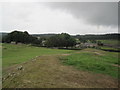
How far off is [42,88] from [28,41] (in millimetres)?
73201

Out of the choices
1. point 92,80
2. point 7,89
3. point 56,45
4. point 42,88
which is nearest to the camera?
point 42,88

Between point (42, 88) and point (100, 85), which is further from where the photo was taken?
point (100, 85)

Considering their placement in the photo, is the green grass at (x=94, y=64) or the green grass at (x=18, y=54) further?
the green grass at (x=18, y=54)

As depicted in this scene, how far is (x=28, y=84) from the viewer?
8102 mm

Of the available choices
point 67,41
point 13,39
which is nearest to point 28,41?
point 13,39

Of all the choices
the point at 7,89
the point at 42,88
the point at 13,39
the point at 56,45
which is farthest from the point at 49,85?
the point at 13,39

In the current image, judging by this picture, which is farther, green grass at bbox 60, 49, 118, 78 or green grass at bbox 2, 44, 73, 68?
green grass at bbox 2, 44, 73, 68

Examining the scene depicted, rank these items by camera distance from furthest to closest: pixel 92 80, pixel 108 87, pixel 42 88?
1. pixel 92 80
2. pixel 108 87
3. pixel 42 88

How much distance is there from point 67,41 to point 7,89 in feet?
214

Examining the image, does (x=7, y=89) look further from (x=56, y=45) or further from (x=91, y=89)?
(x=56, y=45)

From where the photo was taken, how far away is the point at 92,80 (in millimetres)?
10117

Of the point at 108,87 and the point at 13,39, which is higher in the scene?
the point at 13,39

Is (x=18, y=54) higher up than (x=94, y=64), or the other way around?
(x=94, y=64)

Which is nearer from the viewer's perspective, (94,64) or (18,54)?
(94,64)
